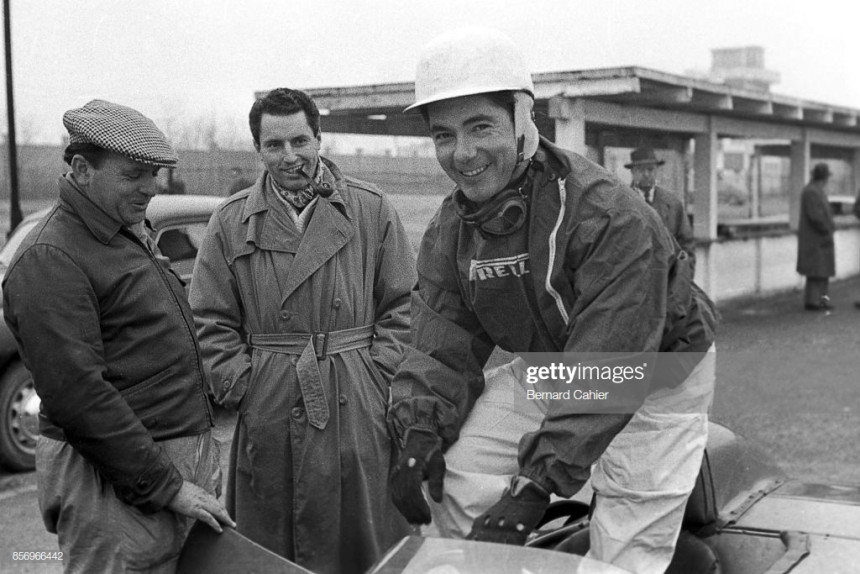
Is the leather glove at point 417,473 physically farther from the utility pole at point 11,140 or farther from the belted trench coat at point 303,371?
the utility pole at point 11,140

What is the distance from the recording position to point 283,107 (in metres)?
3.21

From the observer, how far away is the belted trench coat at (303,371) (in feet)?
10.1

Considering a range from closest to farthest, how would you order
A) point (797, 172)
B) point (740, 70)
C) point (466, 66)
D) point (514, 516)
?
1. point (514, 516)
2. point (466, 66)
3. point (740, 70)
4. point (797, 172)

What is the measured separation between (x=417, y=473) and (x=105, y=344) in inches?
33.9

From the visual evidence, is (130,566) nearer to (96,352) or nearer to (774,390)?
(96,352)

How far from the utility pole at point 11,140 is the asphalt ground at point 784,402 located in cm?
350

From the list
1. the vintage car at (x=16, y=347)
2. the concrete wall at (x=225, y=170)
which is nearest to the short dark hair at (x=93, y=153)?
the concrete wall at (x=225, y=170)

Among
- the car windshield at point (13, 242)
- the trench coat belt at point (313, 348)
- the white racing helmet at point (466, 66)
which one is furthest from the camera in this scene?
the car windshield at point (13, 242)

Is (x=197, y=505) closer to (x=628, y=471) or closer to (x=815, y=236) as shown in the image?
(x=628, y=471)

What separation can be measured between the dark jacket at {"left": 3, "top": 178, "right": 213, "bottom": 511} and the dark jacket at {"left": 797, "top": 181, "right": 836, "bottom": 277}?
10.7 metres

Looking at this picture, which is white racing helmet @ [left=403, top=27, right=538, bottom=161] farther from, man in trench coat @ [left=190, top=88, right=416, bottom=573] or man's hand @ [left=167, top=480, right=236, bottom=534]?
man in trench coat @ [left=190, top=88, right=416, bottom=573]

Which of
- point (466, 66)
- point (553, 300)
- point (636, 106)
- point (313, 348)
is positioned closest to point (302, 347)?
point (313, 348)

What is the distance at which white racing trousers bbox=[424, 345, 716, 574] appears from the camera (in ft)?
6.84

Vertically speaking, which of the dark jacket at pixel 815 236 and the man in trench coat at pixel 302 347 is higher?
the man in trench coat at pixel 302 347
